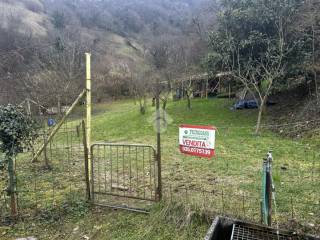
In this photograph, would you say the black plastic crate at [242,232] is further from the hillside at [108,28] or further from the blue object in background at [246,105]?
the hillside at [108,28]

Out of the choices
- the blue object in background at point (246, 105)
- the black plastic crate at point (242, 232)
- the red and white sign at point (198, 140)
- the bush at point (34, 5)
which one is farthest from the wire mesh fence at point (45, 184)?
the bush at point (34, 5)

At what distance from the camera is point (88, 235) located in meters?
3.35

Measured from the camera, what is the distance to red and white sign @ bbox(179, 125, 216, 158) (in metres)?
3.66

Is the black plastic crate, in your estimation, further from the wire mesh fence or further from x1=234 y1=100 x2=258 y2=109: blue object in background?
x1=234 y1=100 x2=258 y2=109: blue object in background

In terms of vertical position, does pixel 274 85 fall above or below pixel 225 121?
above

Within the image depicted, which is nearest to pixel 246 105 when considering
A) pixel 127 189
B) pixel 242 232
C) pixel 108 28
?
pixel 127 189

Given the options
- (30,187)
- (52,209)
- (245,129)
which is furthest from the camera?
(245,129)

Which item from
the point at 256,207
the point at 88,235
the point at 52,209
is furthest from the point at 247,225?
the point at 52,209

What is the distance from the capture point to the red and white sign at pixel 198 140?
12.0 ft

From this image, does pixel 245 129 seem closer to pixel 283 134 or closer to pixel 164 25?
pixel 283 134

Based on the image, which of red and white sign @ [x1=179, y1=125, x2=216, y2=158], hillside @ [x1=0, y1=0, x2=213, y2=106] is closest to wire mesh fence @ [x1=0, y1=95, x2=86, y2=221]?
red and white sign @ [x1=179, y1=125, x2=216, y2=158]

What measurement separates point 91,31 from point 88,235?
200 ft

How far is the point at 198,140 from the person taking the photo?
12.4 ft

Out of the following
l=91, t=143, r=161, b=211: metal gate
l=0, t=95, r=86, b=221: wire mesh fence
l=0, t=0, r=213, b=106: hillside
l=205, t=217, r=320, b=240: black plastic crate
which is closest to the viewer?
l=205, t=217, r=320, b=240: black plastic crate
